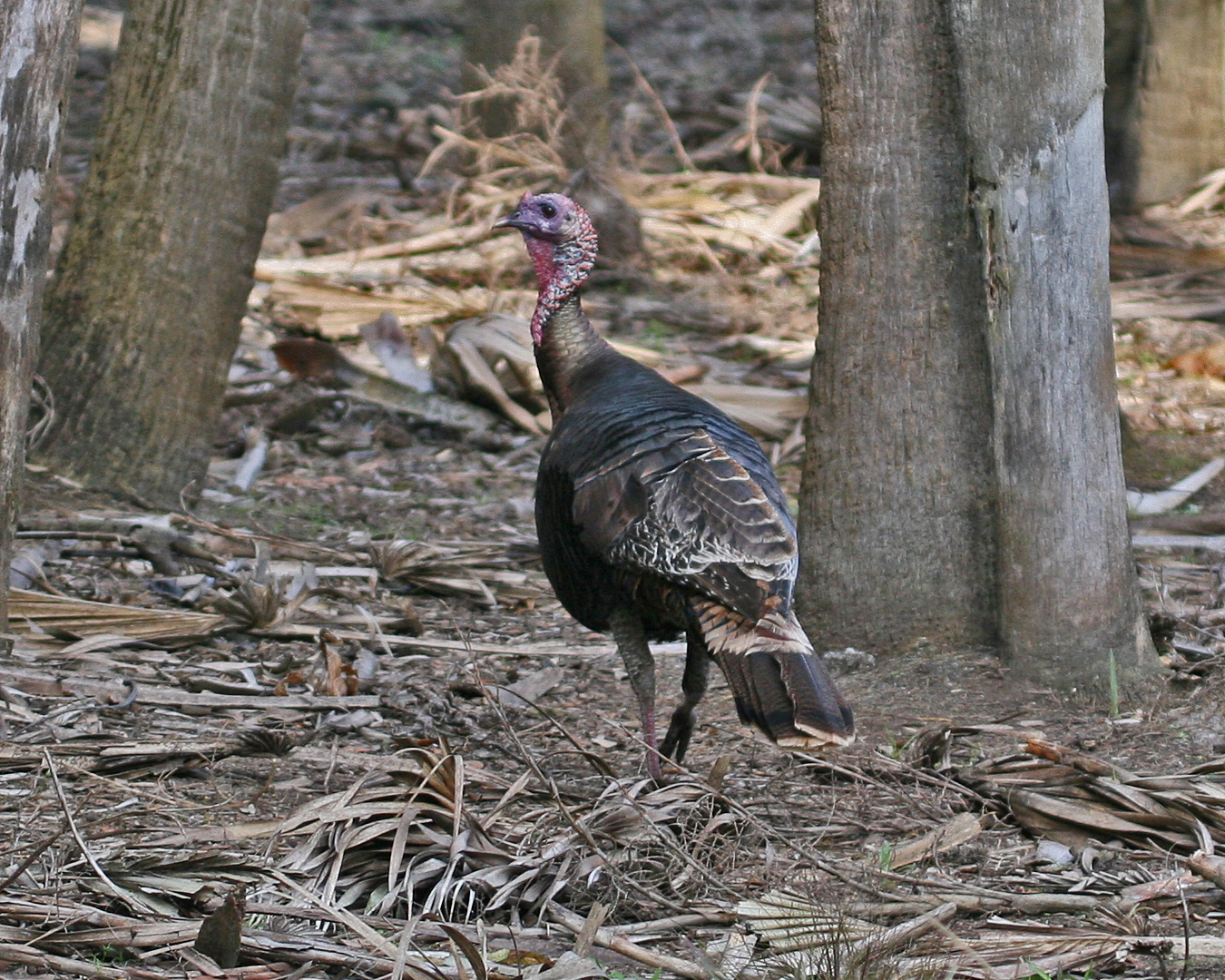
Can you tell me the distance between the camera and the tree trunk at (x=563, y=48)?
34.9 feet

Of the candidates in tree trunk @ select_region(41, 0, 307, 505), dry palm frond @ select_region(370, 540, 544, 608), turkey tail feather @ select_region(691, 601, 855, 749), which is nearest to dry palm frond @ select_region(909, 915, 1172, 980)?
turkey tail feather @ select_region(691, 601, 855, 749)

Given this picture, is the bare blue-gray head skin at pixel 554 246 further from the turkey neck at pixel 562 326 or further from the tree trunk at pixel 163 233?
the tree trunk at pixel 163 233

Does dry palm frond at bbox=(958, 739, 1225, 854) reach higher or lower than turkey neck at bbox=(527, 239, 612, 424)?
lower

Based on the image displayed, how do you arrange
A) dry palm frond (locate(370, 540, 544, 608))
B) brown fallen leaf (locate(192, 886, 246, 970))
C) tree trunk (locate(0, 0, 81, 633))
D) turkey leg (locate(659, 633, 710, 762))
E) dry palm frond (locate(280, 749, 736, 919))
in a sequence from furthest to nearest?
1. dry palm frond (locate(370, 540, 544, 608))
2. turkey leg (locate(659, 633, 710, 762))
3. tree trunk (locate(0, 0, 81, 633))
4. dry palm frond (locate(280, 749, 736, 919))
5. brown fallen leaf (locate(192, 886, 246, 970))

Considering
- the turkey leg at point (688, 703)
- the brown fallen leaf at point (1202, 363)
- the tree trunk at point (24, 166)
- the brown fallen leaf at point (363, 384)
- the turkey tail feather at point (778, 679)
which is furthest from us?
the brown fallen leaf at point (363, 384)

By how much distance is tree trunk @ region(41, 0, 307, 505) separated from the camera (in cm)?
623

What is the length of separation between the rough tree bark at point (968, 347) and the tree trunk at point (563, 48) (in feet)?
20.1

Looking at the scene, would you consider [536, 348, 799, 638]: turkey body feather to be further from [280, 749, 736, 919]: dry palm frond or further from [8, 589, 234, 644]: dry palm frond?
[8, 589, 234, 644]: dry palm frond

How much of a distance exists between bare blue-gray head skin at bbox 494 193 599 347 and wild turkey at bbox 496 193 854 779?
312 mm

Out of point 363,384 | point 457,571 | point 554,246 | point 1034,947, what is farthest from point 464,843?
point 363,384

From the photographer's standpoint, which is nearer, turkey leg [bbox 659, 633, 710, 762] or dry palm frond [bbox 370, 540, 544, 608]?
turkey leg [bbox 659, 633, 710, 762]

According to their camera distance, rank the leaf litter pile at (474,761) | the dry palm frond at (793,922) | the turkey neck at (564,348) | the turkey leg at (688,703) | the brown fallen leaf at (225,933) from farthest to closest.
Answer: the turkey neck at (564,348) → the turkey leg at (688,703) → the leaf litter pile at (474,761) → the dry palm frond at (793,922) → the brown fallen leaf at (225,933)

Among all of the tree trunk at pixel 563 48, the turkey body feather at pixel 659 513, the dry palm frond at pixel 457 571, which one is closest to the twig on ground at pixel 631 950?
the turkey body feather at pixel 659 513

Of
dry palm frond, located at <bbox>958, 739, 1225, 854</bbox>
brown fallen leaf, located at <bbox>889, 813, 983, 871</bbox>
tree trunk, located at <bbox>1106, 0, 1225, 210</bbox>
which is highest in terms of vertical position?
tree trunk, located at <bbox>1106, 0, 1225, 210</bbox>
